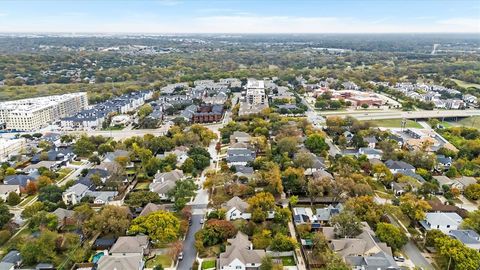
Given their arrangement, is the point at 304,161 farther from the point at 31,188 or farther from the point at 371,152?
the point at 31,188

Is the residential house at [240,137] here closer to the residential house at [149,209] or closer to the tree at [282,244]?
the residential house at [149,209]

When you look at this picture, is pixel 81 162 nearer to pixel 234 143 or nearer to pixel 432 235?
pixel 234 143

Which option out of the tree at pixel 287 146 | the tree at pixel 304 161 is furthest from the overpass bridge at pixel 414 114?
the tree at pixel 304 161

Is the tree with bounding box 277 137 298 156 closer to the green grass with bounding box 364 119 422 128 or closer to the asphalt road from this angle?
the asphalt road

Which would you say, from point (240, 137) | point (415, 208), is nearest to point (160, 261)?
point (415, 208)

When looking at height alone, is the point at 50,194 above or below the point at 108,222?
below

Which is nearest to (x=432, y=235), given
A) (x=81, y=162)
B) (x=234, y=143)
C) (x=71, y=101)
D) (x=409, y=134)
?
(x=234, y=143)

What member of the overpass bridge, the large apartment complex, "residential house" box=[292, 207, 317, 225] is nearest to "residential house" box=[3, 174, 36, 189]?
the large apartment complex
